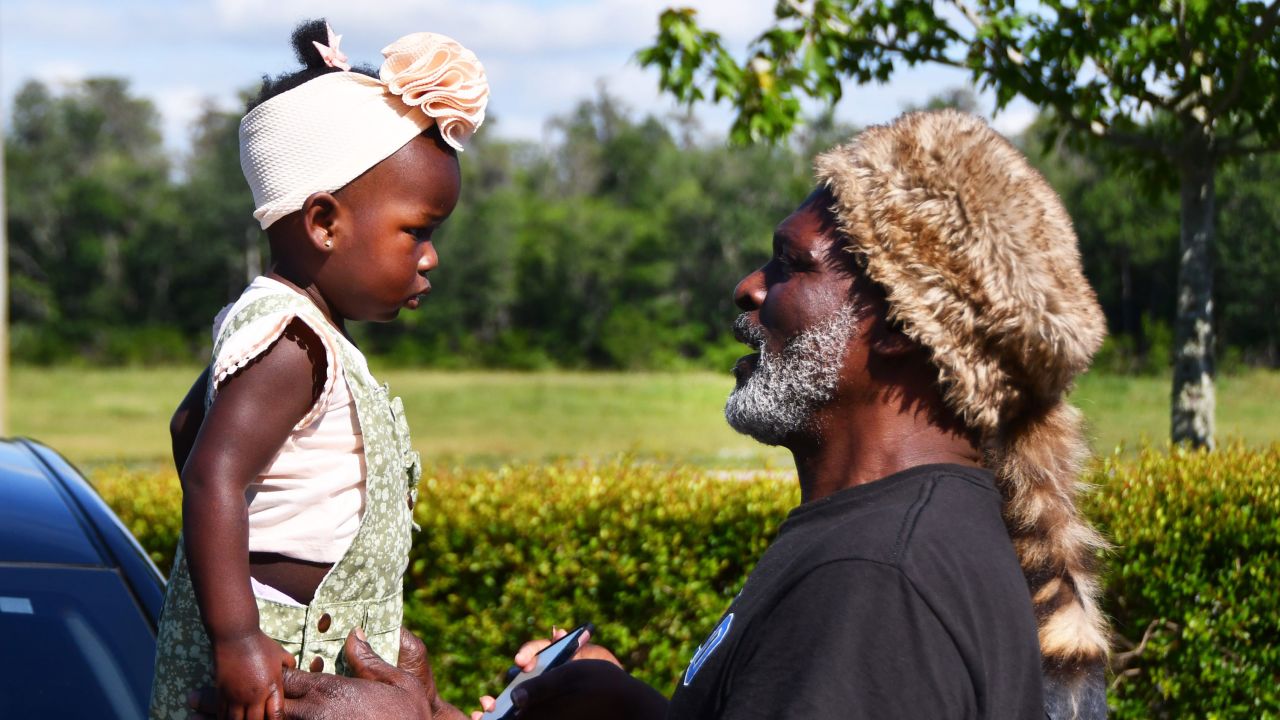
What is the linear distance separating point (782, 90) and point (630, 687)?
4709 millimetres

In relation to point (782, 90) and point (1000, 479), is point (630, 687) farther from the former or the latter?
point (782, 90)

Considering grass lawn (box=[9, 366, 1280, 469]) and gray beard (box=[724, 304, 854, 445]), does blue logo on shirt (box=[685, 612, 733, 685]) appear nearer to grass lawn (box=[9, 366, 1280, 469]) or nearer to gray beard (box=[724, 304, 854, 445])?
gray beard (box=[724, 304, 854, 445])

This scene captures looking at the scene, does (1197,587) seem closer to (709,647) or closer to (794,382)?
(794,382)

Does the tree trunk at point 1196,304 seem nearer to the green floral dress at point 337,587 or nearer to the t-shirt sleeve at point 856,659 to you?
the green floral dress at point 337,587

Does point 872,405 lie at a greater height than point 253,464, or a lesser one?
greater

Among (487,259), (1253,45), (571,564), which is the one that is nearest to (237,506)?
(571,564)

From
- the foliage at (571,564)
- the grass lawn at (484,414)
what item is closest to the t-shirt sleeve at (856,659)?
the foliage at (571,564)

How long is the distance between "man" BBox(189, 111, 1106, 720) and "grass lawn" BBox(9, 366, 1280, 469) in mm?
12352

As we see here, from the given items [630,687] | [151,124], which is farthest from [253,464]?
[151,124]

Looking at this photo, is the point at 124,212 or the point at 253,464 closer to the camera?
the point at 253,464

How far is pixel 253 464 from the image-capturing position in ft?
6.25

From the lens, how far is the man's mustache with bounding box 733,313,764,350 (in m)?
1.81

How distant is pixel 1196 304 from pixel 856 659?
532 centimetres

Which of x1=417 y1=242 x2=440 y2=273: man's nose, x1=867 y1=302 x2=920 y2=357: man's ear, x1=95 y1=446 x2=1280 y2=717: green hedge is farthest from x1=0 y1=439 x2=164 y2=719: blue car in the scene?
x1=95 y1=446 x2=1280 y2=717: green hedge
